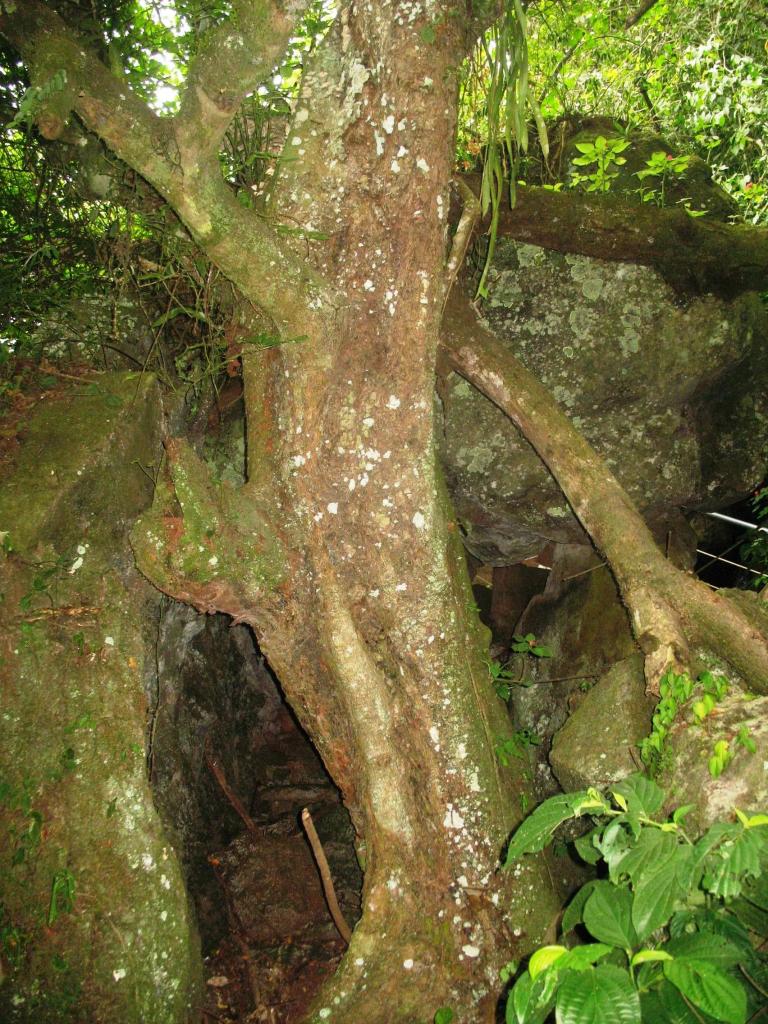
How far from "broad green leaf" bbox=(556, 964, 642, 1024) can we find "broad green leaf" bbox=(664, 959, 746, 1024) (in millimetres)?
89

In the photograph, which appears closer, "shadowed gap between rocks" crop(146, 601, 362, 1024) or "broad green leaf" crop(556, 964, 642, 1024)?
"broad green leaf" crop(556, 964, 642, 1024)

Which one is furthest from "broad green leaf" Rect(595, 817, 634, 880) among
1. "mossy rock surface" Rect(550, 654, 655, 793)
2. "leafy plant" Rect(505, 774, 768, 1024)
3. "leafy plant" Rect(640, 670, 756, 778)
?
"mossy rock surface" Rect(550, 654, 655, 793)

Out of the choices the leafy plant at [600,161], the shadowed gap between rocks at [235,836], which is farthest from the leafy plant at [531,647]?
the leafy plant at [600,161]

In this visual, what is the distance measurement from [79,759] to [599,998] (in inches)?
81.0

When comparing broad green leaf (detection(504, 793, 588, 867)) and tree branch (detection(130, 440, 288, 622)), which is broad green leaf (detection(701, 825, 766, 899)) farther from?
tree branch (detection(130, 440, 288, 622))

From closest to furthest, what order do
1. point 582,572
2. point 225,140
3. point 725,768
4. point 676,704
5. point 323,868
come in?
point 725,768
point 676,704
point 323,868
point 225,140
point 582,572

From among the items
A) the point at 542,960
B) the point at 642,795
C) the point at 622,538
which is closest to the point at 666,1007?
the point at 542,960

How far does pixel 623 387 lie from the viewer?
3699 millimetres

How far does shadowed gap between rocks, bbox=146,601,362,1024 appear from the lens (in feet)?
10.7

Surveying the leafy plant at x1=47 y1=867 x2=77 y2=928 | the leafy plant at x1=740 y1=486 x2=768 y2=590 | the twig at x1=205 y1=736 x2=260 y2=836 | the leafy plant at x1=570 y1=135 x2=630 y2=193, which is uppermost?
the leafy plant at x1=570 y1=135 x2=630 y2=193

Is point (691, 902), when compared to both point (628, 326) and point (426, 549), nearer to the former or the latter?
point (426, 549)

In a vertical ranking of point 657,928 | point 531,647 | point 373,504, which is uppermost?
point 373,504

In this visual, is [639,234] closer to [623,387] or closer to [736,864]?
[623,387]

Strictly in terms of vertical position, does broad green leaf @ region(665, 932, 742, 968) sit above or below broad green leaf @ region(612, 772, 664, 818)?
below
